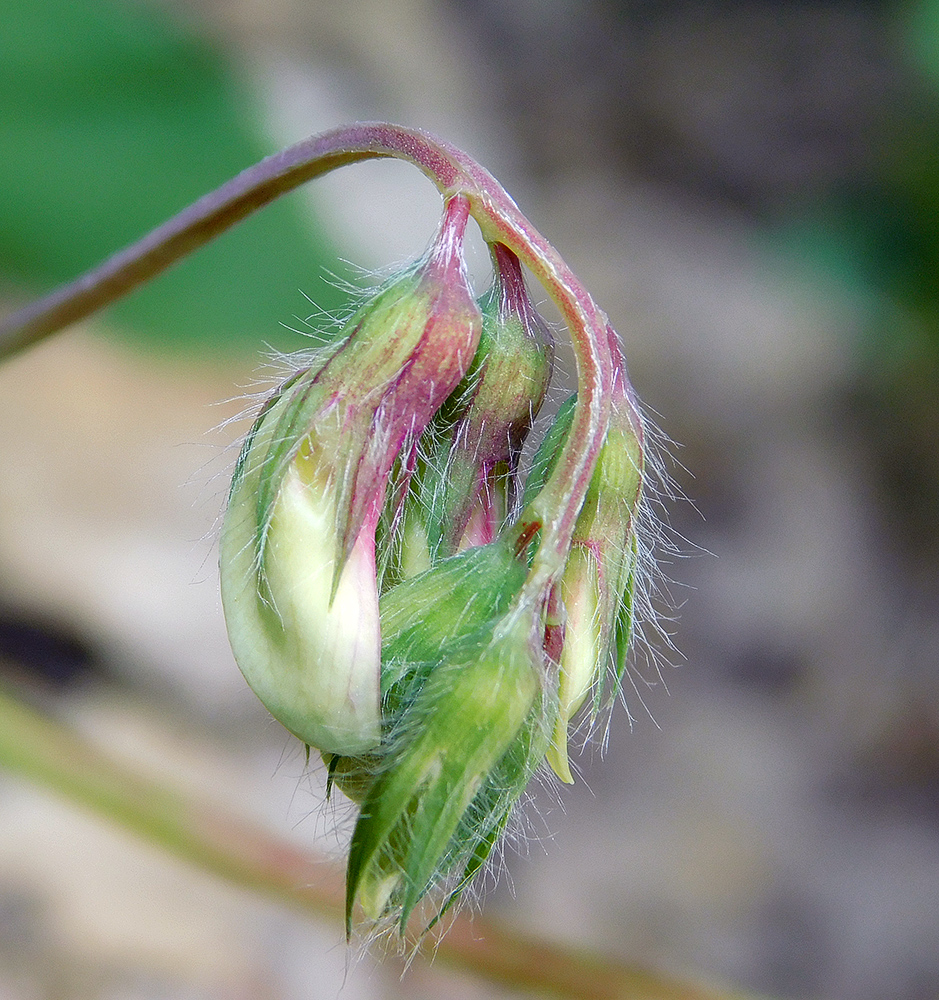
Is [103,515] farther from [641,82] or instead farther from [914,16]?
[641,82]

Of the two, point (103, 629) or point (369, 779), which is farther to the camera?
point (103, 629)

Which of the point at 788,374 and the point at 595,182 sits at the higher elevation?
the point at 595,182

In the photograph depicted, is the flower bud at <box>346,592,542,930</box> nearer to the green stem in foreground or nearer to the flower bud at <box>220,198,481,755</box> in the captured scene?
the flower bud at <box>220,198,481,755</box>

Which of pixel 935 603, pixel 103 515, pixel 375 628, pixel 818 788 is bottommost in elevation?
pixel 818 788

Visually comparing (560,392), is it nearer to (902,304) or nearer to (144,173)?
(144,173)

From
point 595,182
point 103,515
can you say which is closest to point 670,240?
point 595,182

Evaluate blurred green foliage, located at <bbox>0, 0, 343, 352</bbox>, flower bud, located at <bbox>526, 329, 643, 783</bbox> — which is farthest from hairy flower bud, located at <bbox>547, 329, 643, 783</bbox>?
blurred green foliage, located at <bbox>0, 0, 343, 352</bbox>

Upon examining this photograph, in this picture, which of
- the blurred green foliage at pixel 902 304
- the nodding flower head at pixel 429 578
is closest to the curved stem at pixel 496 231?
the nodding flower head at pixel 429 578

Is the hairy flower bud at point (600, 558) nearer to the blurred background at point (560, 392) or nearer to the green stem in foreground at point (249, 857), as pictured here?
the blurred background at point (560, 392)
